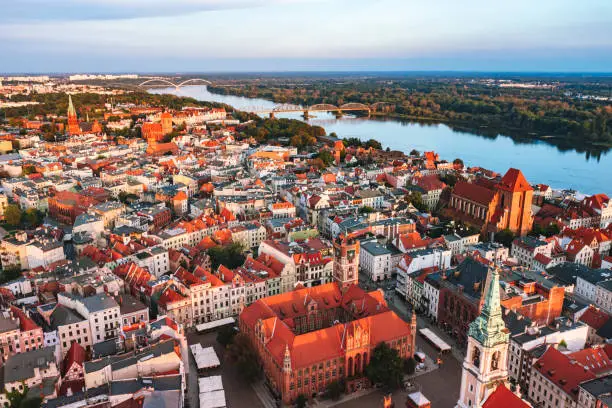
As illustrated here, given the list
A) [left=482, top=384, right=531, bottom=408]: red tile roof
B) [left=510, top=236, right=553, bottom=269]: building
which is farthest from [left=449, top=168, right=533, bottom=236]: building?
[left=482, top=384, right=531, bottom=408]: red tile roof

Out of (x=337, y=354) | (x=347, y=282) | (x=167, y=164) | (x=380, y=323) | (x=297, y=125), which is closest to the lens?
(x=337, y=354)

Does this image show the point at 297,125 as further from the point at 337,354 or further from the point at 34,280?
the point at 337,354

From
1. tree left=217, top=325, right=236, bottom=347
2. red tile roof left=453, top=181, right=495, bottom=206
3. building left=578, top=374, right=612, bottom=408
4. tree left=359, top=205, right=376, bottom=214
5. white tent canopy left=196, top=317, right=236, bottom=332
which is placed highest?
red tile roof left=453, top=181, right=495, bottom=206

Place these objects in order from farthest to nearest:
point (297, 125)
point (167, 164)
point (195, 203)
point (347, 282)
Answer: point (297, 125) → point (167, 164) → point (195, 203) → point (347, 282)

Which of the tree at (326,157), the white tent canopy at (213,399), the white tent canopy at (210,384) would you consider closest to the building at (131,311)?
the white tent canopy at (210,384)

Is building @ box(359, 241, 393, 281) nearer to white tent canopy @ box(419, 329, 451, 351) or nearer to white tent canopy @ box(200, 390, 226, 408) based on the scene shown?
white tent canopy @ box(419, 329, 451, 351)

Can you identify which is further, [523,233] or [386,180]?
[386,180]

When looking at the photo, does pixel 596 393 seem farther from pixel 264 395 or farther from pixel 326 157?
pixel 326 157

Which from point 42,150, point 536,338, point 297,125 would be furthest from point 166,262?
point 297,125

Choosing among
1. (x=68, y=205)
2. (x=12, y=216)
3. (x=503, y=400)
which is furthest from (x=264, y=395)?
(x=12, y=216)
